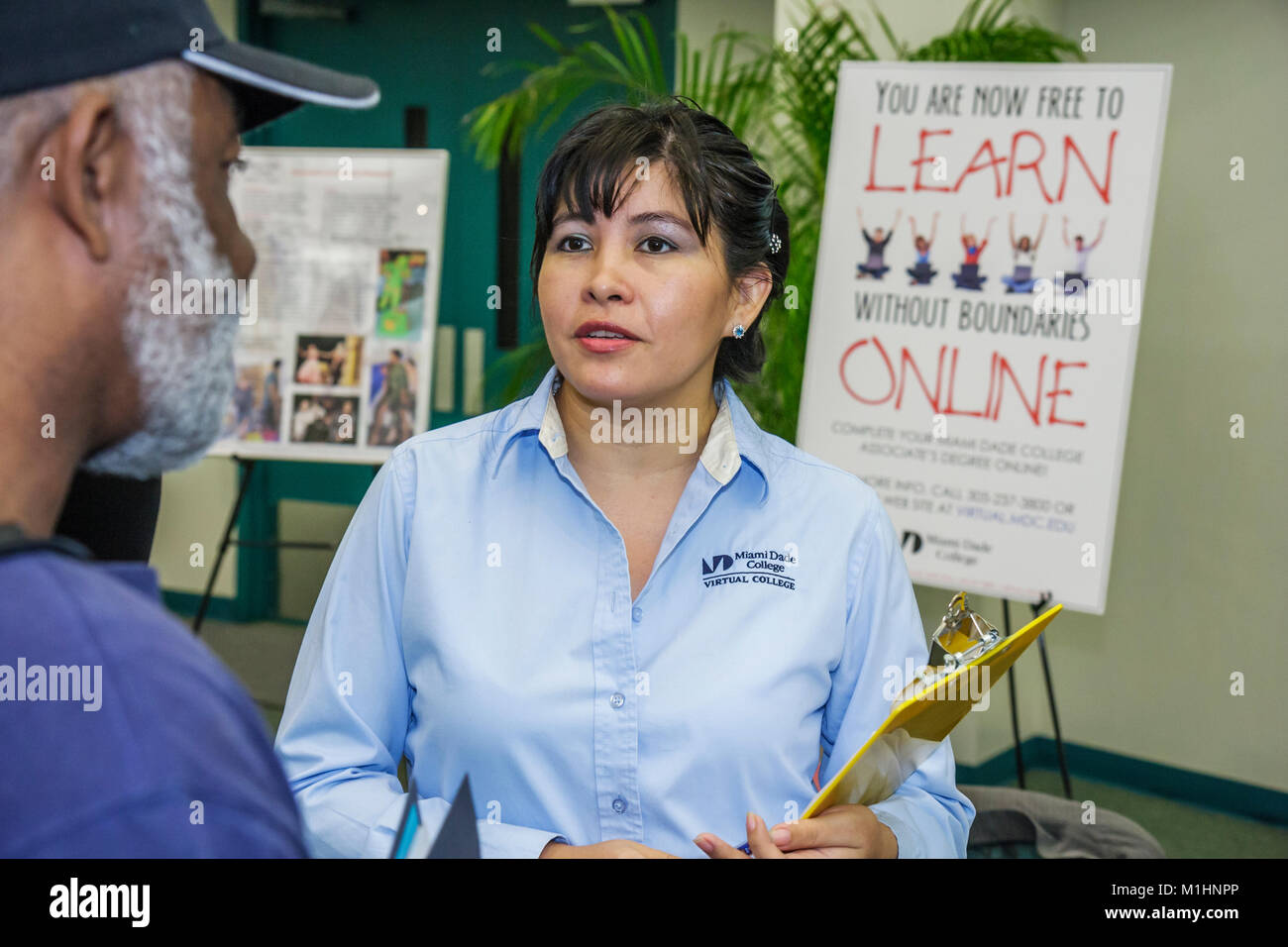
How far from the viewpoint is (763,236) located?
1318 mm

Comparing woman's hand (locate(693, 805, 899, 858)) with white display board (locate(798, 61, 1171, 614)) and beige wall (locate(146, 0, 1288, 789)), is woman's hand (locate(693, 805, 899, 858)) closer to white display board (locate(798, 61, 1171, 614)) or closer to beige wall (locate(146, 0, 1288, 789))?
white display board (locate(798, 61, 1171, 614))

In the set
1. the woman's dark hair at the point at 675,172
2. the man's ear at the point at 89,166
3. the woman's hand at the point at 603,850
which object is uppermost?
the woman's dark hair at the point at 675,172

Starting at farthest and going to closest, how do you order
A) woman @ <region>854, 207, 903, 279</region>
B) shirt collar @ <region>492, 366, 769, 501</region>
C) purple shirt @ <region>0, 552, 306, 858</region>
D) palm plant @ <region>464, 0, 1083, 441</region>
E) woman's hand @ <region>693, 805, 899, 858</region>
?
palm plant @ <region>464, 0, 1083, 441</region> < woman @ <region>854, 207, 903, 279</region> < shirt collar @ <region>492, 366, 769, 501</region> < woman's hand @ <region>693, 805, 899, 858</region> < purple shirt @ <region>0, 552, 306, 858</region>

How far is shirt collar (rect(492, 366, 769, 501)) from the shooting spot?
1.25 m

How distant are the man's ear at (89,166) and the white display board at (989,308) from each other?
7.78 feet

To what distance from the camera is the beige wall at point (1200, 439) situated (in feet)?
10.4

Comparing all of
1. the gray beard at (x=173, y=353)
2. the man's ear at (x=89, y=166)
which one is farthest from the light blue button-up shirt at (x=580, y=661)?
the man's ear at (x=89, y=166)

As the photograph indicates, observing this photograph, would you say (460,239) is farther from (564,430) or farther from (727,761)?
(727,761)

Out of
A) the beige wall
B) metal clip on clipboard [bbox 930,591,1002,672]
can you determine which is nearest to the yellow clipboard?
metal clip on clipboard [bbox 930,591,1002,672]

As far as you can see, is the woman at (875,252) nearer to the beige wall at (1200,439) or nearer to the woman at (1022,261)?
the woman at (1022,261)

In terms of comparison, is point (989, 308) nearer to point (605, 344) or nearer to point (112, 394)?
point (605, 344)

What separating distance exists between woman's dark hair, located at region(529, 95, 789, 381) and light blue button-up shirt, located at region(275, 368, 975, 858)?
0.24 metres
